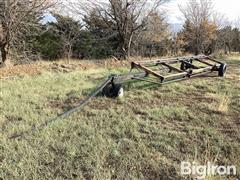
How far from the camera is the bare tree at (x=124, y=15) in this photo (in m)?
13.1

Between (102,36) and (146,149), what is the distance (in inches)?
543

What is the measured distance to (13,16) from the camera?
828 centimetres

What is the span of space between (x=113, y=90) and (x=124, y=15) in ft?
31.3

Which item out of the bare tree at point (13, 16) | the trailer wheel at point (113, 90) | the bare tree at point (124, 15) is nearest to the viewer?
the trailer wheel at point (113, 90)

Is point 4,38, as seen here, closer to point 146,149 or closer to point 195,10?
point 146,149

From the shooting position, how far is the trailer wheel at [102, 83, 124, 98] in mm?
4429

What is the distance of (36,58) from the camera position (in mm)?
11250

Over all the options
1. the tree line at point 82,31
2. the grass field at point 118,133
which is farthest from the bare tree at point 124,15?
the grass field at point 118,133

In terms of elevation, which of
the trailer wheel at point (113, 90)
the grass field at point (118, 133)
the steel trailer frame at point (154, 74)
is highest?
the steel trailer frame at point (154, 74)

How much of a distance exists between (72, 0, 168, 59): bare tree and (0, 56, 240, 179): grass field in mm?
9023

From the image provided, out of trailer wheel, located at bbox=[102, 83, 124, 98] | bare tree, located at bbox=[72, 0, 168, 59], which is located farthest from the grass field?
bare tree, located at bbox=[72, 0, 168, 59]

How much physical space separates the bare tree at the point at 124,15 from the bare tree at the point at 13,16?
14.9 ft

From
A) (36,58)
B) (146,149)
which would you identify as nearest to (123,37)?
(36,58)

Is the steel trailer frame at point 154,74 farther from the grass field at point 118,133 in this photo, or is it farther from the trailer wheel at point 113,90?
the grass field at point 118,133
